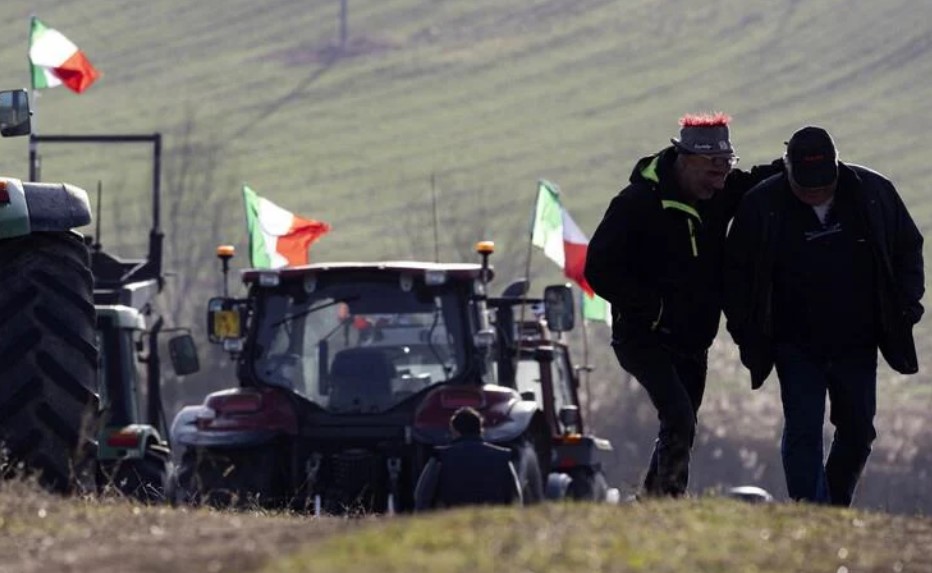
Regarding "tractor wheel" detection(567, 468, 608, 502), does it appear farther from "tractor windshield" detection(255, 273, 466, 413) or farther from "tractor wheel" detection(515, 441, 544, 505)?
"tractor wheel" detection(515, 441, 544, 505)

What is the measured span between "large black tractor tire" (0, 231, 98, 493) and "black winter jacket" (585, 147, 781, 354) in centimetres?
201

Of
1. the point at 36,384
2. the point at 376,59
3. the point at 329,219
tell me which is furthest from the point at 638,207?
the point at 376,59

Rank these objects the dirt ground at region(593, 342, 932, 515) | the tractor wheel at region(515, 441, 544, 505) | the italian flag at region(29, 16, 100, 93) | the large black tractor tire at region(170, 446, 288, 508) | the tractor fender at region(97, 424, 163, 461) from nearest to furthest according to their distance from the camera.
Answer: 1. the tractor wheel at region(515, 441, 544, 505)
2. the large black tractor tire at region(170, 446, 288, 508)
3. the tractor fender at region(97, 424, 163, 461)
4. the italian flag at region(29, 16, 100, 93)
5. the dirt ground at region(593, 342, 932, 515)

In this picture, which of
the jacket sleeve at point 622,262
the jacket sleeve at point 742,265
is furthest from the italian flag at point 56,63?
the jacket sleeve at point 742,265

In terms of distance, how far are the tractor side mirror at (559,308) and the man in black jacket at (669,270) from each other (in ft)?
16.0

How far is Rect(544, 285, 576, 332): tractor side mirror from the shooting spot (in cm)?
1428

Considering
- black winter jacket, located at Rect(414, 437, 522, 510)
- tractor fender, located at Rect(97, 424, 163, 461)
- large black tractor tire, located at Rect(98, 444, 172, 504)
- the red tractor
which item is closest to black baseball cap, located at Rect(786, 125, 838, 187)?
black winter jacket, located at Rect(414, 437, 522, 510)

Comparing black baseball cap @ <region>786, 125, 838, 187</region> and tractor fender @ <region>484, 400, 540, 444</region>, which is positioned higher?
black baseball cap @ <region>786, 125, 838, 187</region>

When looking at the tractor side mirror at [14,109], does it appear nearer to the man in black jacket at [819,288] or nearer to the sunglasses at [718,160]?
the sunglasses at [718,160]

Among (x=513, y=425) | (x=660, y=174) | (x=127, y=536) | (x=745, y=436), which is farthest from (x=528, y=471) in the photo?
(x=745, y=436)

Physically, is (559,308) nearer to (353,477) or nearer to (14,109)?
(353,477)

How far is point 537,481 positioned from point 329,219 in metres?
48.7

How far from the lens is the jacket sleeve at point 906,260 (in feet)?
29.4

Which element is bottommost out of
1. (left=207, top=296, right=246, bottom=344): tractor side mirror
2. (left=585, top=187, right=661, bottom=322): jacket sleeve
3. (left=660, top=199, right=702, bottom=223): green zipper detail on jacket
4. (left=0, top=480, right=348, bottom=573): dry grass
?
(left=0, top=480, right=348, bottom=573): dry grass
